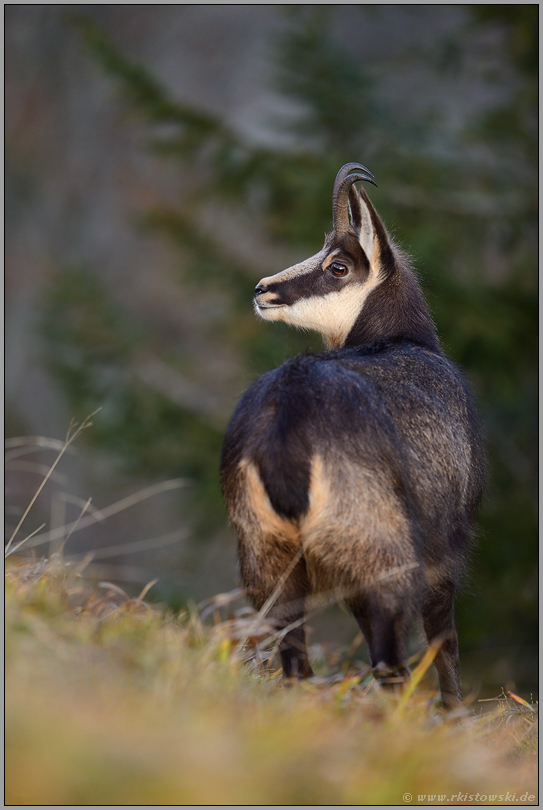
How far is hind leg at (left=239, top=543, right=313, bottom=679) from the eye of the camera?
385 centimetres

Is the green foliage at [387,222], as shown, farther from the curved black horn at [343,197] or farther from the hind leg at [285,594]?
the hind leg at [285,594]

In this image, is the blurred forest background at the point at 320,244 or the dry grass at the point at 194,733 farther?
the blurred forest background at the point at 320,244

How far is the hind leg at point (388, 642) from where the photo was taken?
3572mm

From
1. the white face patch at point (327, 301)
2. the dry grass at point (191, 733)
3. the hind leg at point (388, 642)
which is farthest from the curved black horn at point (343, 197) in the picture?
the dry grass at point (191, 733)

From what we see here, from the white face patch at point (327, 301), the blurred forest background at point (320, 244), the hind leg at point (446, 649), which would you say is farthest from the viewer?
the blurred forest background at point (320, 244)

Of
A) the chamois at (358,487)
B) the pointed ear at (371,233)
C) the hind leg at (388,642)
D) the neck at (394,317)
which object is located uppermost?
the pointed ear at (371,233)

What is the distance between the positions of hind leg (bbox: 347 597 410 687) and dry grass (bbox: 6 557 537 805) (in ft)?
0.41

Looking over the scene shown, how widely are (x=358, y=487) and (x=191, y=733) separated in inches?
57.8

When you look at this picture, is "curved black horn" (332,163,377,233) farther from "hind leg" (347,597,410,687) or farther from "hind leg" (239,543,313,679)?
"hind leg" (347,597,410,687)

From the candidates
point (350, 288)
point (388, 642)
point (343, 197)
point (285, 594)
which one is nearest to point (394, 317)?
point (350, 288)

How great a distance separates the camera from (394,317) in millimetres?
5039

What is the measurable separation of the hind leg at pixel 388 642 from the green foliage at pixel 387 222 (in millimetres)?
8200

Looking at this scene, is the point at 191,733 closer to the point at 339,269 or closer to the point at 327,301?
the point at 327,301

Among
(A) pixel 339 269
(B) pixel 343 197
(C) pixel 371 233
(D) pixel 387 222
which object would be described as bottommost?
(A) pixel 339 269
